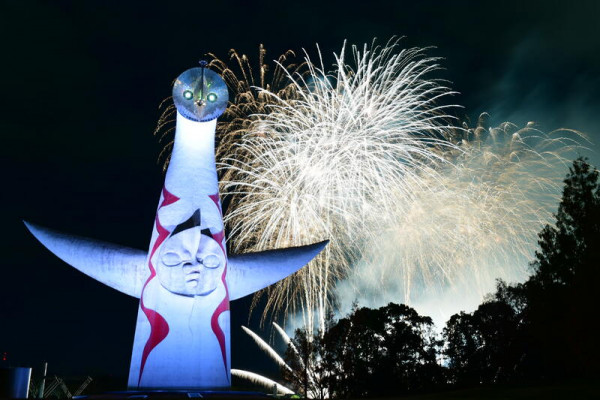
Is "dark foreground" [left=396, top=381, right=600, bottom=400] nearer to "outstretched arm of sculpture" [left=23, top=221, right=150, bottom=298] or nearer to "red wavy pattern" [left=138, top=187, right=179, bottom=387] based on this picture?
"red wavy pattern" [left=138, top=187, right=179, bottom=387]

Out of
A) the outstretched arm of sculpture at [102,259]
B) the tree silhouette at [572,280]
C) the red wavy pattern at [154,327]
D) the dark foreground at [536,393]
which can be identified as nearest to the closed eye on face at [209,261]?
the red wavy pattern at [154,327]

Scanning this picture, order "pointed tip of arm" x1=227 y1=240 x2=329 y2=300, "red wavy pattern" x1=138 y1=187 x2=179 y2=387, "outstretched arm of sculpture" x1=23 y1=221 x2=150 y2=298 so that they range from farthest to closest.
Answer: "pointed tip of arm" x1=227 y1=240 x2=329 y2=300 < "outstretched arm of sculpture" x1=23 y1=221 x2=150 y2=298 < "red wavy pattern" x1=138 y1=187 x2=179 y2=387

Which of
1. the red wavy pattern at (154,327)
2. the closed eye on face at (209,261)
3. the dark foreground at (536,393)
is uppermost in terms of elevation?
the closed eye on face at (209,261)

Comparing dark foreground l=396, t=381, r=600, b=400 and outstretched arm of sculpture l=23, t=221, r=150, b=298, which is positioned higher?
outstretched arm of sculpture l=23, t=221, r=150, b=298

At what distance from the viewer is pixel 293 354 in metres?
38.4

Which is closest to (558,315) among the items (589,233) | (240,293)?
(589,233)

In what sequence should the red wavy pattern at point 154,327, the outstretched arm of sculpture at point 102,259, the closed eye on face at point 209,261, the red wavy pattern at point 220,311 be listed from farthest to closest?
the outstretched arm of sculpture at point 102,259
the red wavy pattern at point 220,311
the closed eye on face at point 209,261
the red wavy pattern at point 154,327

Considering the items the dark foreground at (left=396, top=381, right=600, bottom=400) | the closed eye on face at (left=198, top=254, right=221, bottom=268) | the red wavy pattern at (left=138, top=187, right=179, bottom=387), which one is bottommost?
the dark foreground at (left=396, top=381, right=600, bottom=400)

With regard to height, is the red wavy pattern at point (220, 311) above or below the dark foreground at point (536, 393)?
above

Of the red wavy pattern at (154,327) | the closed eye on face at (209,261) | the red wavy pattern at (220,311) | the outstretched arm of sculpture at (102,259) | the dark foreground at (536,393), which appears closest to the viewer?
the dark foreground at (536,393)

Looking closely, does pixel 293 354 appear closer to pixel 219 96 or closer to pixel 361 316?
pixel 361 316

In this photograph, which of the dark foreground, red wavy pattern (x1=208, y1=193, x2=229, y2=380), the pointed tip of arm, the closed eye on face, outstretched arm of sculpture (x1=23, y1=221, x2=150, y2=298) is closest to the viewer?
the dark foreground

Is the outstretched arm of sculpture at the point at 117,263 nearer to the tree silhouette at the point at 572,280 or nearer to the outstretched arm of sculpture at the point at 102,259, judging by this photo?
the outstretched arm of sculpture at the point at 102,259

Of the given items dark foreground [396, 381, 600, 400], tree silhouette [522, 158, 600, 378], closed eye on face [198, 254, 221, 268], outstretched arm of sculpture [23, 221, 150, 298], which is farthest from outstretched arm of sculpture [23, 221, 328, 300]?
tree silhouette [522, 158, 600, 378]
